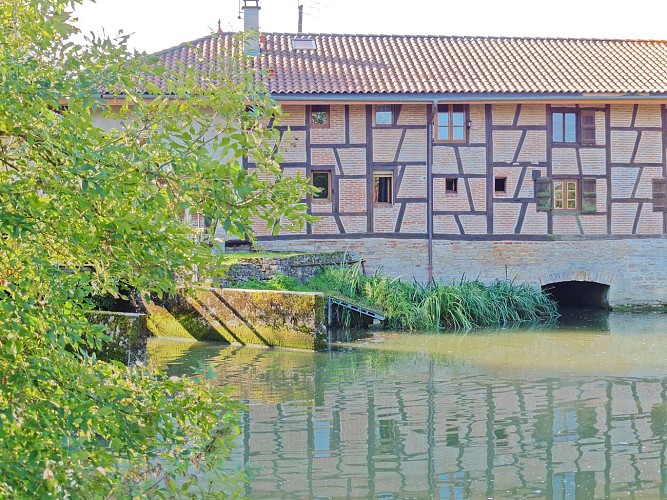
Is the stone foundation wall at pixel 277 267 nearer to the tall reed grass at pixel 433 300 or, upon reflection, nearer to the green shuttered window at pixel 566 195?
the tall reed grass at pixel 433 300

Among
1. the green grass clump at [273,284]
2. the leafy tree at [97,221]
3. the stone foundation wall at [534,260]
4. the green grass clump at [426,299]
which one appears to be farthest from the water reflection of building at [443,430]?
the stone foundation wall at [534,260]

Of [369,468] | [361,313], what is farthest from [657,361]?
[369,468]

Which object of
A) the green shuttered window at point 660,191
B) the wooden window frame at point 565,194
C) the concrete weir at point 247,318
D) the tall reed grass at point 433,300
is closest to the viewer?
the concrete weir at point 247,318

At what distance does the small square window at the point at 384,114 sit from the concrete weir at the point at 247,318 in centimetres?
674

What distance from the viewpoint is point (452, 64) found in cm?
2105

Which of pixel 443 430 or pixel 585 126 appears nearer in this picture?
pixel 443 430

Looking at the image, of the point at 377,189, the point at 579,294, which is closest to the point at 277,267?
the point at 377,189

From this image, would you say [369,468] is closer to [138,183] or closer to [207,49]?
[138,183]

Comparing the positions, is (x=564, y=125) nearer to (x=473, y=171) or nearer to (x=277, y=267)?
(x=473, y=171)

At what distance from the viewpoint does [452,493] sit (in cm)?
670

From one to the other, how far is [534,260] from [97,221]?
17.4 meters

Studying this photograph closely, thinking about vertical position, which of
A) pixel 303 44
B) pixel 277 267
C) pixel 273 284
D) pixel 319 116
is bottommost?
pixel 273 284

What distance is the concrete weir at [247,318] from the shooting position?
13898mm

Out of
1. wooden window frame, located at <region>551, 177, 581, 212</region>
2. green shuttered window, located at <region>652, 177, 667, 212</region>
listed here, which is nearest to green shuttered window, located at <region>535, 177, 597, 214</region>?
wooden window frame, located at <region>551, 177, 581, 212</region>
